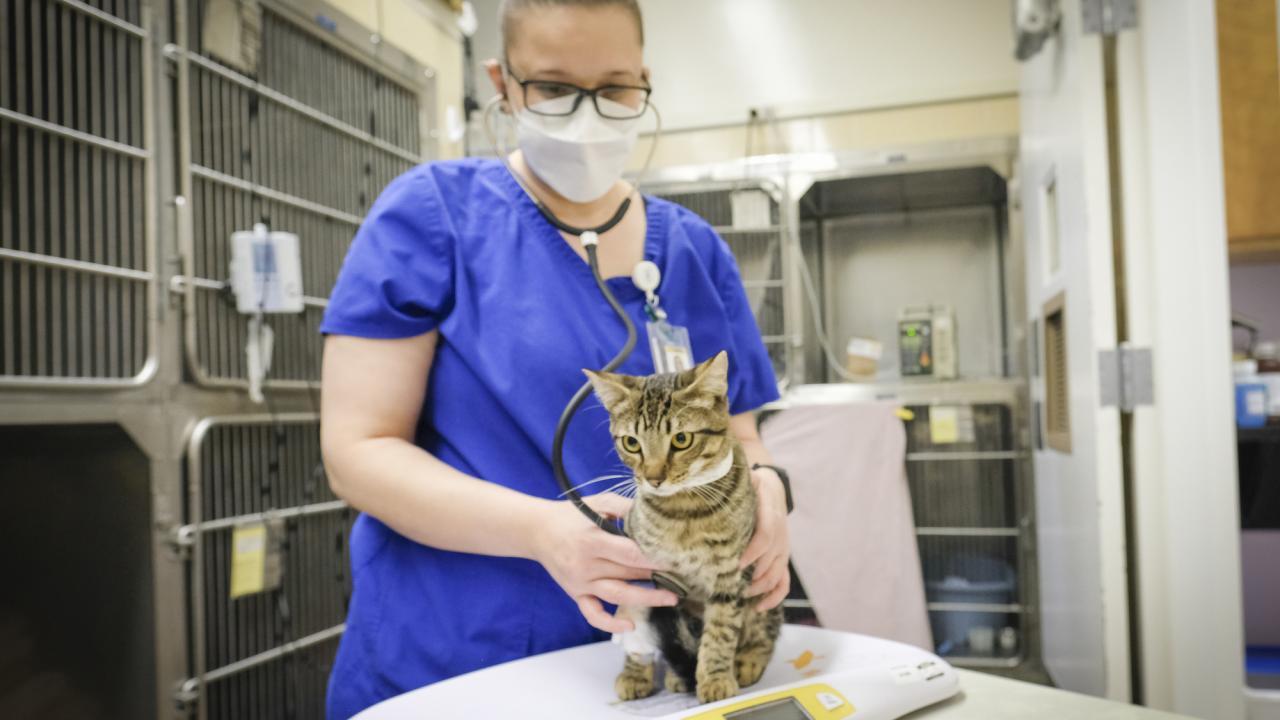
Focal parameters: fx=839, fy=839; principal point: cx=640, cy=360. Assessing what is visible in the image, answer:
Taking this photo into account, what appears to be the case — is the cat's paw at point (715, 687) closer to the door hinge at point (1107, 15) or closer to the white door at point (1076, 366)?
the white door at point (1076, 366)

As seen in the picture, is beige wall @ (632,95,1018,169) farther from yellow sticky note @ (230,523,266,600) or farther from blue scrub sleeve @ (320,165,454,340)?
blue scrub sleeve @ (320,165,454,340)

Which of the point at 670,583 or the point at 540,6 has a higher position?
the point at 540,6

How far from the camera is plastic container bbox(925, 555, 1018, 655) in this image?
8.84 ft

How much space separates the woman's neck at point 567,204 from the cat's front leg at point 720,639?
15.2 inches

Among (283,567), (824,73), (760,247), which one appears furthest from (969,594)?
(283,567)

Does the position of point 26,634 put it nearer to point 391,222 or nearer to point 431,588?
point 431,588

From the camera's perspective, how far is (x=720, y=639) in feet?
2.09

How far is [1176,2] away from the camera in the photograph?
1233 mm

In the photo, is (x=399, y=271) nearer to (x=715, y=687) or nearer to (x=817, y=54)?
(x=715, y=687)

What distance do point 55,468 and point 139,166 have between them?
55 centimetres

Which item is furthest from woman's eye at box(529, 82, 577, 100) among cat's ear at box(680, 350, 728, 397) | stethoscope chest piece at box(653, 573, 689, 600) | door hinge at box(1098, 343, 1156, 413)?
door hinge at box(1098, 343, 1156, 413)

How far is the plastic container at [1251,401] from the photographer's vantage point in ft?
5.40

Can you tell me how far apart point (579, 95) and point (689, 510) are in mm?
419

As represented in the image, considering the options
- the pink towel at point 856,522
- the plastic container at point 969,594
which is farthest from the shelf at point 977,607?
the pink towel at point 856,522
